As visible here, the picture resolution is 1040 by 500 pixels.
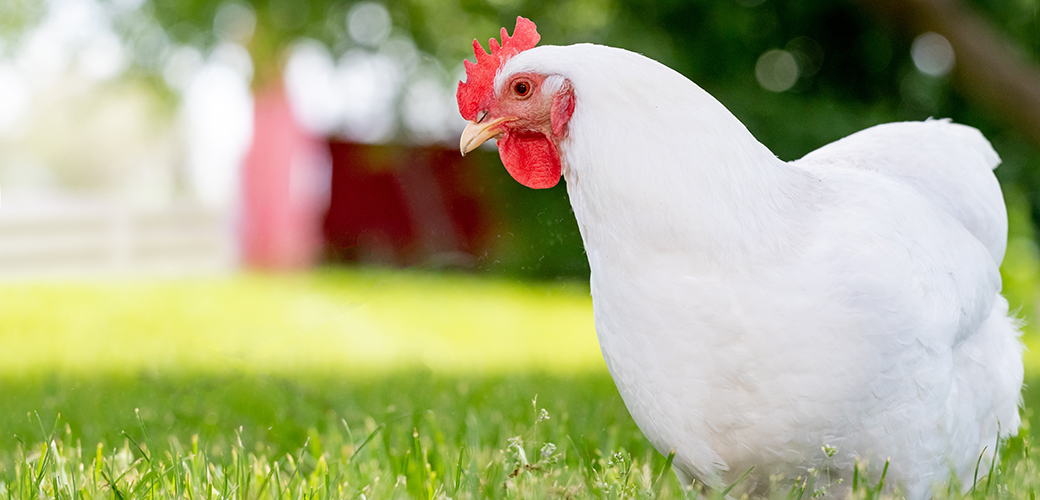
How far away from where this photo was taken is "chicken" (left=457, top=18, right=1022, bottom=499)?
4.78ft

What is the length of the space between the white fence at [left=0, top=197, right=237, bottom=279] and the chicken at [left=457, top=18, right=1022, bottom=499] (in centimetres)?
765

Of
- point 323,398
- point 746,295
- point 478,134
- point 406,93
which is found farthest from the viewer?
point 406,93

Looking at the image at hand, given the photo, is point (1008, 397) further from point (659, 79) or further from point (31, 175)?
point (31, 175)

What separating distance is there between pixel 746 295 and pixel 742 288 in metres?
0.02

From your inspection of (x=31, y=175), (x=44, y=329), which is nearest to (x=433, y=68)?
(x=44, y=329)

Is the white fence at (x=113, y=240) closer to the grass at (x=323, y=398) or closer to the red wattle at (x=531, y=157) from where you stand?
the grass at (x=323, y=398)

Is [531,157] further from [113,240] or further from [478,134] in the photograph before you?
[113,240]

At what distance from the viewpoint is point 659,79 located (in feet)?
5.13

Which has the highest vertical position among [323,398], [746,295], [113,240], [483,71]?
[483,71]

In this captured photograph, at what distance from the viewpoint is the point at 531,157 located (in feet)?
5.85

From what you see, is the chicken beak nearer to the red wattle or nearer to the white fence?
the red wattle

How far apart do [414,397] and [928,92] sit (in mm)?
7675

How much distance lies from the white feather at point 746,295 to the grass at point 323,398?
0.16 metres

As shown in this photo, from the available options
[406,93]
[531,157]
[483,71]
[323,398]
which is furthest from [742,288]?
[406,93]
